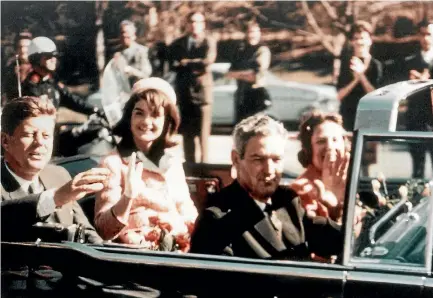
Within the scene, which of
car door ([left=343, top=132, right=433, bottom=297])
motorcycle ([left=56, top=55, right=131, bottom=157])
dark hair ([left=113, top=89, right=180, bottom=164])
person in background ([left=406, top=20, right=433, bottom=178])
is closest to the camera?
car door ([left=343, top=132, right=433, bottom=297])

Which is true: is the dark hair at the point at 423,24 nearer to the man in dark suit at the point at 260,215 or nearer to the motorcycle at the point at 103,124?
the man in dark suit at the point at 260,215

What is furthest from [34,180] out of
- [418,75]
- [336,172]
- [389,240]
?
[418,75]

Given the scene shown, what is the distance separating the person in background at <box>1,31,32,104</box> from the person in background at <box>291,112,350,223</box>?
4.33 ft

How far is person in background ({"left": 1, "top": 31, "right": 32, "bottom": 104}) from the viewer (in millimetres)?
3992

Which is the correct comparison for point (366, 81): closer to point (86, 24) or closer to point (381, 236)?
point (381, 236)

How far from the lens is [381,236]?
3088mm

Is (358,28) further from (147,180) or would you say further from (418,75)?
(147,180)

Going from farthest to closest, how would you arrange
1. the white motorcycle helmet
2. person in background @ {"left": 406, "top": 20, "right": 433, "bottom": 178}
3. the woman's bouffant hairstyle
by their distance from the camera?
1. the white motorcycle helmet
2. the woman's bouffant hairstyle
3. person in background @ {"left": 406, "top": 20, "right": 433, "bottom": 178}

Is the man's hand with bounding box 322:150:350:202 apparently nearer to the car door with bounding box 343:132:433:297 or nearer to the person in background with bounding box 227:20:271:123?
the car door with bounding box 343:132:433:297

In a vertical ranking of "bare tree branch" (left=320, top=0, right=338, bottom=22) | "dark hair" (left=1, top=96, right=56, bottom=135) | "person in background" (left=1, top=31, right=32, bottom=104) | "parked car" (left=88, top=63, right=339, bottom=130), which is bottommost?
"dark hair" (left=1, top=96, right=56, bottom=135)

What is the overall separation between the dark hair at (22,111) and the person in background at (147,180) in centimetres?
32

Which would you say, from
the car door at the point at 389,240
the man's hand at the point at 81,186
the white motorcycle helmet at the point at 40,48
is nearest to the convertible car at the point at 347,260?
the car door at the point at 389,240

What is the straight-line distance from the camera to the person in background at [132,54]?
3818mm

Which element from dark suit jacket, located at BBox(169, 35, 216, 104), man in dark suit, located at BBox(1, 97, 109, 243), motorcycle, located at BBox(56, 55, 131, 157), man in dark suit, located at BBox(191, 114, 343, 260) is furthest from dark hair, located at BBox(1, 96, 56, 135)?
man in dark suit, located at BBox(191, 114, 343, 260)
